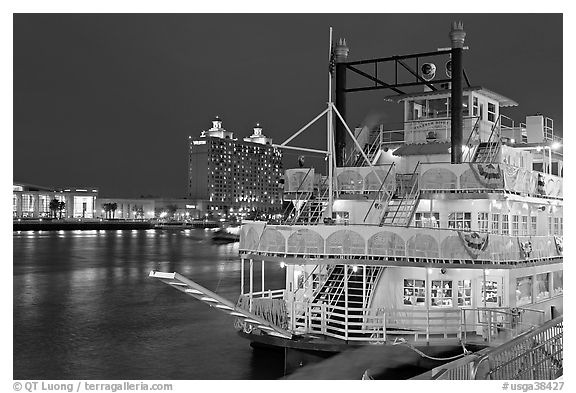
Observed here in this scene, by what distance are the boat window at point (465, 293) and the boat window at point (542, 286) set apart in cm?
499

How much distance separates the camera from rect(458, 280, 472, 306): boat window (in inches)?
872

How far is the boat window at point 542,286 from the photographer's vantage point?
26.2 m

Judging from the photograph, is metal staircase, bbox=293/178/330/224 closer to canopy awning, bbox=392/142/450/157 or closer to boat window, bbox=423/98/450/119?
canopy awning, bbox=392/142/450/157

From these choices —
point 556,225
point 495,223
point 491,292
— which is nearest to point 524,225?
point 495,223

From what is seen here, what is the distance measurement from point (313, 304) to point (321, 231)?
2417 millimetres

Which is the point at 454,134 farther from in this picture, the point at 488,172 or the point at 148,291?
the point at 148,291

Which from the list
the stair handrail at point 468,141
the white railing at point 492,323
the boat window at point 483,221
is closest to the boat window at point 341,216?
the boat window at point 483,221

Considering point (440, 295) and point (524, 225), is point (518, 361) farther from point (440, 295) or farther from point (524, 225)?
point (524, 225)

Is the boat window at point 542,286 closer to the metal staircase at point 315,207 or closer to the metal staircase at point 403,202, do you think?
the metal staircase at point 403,202

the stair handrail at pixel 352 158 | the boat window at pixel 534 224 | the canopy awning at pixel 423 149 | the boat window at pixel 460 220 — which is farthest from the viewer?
the stair handrail at pixel 352 158

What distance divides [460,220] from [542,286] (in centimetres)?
544

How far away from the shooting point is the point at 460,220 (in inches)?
942

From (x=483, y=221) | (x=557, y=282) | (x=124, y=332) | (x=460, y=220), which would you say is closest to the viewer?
(x=483, y=221)

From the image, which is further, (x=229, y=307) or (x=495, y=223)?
(x=495, y=223)
